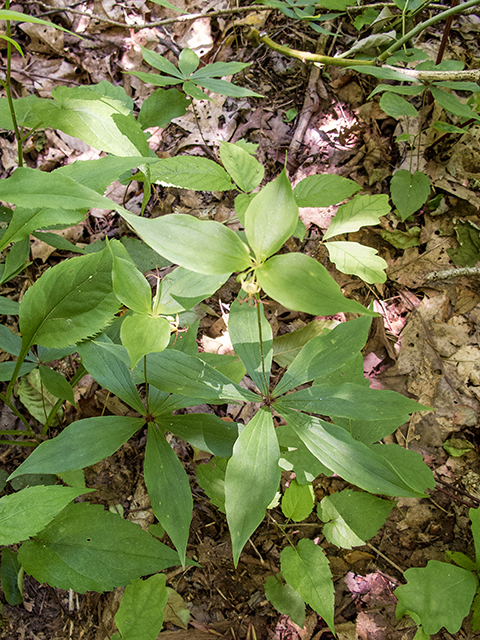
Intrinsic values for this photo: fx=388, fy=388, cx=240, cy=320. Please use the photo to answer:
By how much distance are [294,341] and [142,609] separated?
4.58 ft

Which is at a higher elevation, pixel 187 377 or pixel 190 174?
pixel 190 174

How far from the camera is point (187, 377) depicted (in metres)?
1.33

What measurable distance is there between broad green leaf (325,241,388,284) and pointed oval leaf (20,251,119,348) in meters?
1.19

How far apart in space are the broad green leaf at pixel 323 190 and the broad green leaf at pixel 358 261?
24 cm

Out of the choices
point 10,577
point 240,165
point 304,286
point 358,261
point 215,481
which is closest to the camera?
point 304,286

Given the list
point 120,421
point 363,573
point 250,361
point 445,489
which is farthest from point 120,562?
point 445,489

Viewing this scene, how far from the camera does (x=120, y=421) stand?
1.46 m

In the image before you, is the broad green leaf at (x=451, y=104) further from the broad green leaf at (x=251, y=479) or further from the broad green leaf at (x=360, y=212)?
the broad green leaf at (x=251, y=479)

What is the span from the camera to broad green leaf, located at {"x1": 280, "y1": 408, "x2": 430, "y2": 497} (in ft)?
3.88

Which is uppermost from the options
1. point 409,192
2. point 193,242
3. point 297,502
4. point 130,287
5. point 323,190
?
point 193,242

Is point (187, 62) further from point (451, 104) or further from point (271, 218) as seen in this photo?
point (271, 218)

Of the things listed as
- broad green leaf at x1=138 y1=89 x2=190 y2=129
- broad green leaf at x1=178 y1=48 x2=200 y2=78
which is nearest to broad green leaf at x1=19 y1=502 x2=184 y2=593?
broad green leaf at x1=138 y1=89 x2=190 y2=129

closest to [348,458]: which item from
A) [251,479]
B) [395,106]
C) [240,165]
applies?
[251,479]

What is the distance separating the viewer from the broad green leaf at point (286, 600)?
1.71 metres
